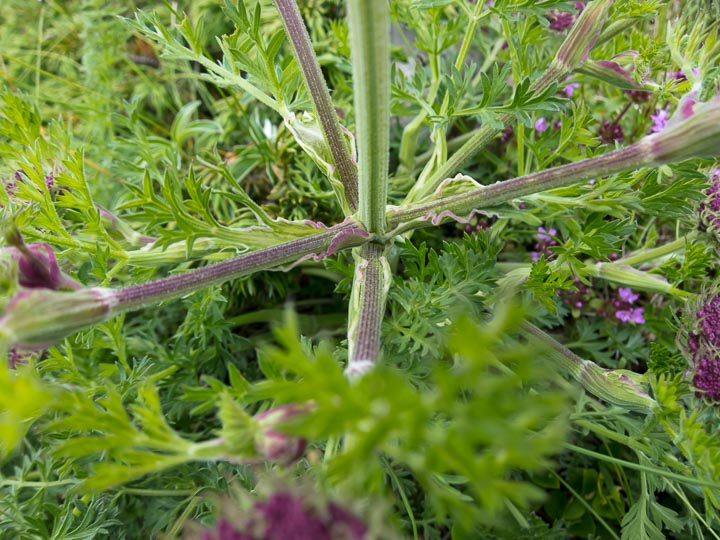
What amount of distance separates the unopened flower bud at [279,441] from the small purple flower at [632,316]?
3.53ft

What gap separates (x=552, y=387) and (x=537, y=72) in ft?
2.47

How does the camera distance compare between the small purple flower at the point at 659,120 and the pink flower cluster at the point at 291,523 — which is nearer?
the pink flower cluster at the point at 291,523

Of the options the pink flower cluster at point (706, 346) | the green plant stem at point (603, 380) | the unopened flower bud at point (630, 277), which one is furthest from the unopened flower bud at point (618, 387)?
the unopened flower bud at point (630, 277)

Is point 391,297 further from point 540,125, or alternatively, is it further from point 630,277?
point 540,125

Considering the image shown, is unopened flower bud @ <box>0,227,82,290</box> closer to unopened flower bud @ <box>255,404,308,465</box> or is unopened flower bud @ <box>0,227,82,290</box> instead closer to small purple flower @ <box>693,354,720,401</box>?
unopened flower bud @ <box>255,404,308,465</box>

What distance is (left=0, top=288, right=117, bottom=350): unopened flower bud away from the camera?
739mm

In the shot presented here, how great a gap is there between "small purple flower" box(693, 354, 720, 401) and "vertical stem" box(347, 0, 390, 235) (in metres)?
0.67

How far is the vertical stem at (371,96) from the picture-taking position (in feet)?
2.43

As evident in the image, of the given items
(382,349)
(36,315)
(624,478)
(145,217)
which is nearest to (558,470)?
(624,478)

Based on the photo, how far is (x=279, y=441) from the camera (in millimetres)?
669

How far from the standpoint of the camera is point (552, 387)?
1.39 meters

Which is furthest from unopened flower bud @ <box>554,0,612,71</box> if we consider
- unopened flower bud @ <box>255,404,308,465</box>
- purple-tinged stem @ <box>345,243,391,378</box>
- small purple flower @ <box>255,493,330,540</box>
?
small purple flower @ <box>255,493,330,540</box>

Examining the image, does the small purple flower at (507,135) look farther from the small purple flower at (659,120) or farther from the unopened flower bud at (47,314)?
the unopened flower bud at (47,314)

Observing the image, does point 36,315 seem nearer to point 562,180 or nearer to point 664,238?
point 562,180
